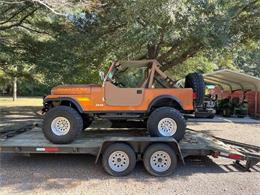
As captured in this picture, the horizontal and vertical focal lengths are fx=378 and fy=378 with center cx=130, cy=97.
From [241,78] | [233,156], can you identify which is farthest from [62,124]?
[241,78]

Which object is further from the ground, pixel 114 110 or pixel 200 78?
pixel 200 78

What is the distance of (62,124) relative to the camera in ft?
25.9

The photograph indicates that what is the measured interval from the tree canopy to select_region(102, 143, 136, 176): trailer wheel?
13.5 feet

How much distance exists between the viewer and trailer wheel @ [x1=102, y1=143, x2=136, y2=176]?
7.25 metres

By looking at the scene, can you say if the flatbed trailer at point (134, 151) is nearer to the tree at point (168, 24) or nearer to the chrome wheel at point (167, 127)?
the chrome wheel at point (167, 127)

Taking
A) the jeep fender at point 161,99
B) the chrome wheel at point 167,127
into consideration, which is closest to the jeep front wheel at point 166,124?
the chrome wheel at point 167,127

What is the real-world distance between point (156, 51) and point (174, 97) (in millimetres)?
8865

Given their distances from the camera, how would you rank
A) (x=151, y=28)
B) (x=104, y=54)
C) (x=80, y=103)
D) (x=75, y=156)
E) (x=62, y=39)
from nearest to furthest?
1. (x=80, y=103)
2. (x=75, y=156)
3. (x=151, y=28)
4. (x=62, y=39)
5. (x=104, y=54)

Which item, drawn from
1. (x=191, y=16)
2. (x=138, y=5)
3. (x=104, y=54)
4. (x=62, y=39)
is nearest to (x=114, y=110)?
(x=138, y=5)

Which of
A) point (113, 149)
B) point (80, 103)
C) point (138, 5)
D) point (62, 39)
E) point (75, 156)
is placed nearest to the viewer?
point (113, 149)

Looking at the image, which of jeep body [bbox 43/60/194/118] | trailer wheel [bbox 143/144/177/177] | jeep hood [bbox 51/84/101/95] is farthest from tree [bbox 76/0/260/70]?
trailer wheel [bbox 143/144/177/177]

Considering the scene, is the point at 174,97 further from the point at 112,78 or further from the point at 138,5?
the point at 138,5

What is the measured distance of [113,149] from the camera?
7.25 meters

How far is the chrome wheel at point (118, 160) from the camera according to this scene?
23.8 ft
